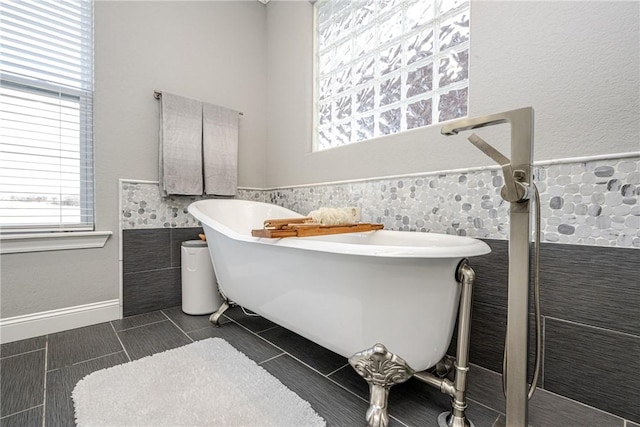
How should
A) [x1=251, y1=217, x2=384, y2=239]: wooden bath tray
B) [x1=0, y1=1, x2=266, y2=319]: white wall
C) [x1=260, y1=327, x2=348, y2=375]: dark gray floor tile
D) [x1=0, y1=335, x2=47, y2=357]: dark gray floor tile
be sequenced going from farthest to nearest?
1. [x1=0, y1=1, x2=266, y2=319]: white wall
2. [x1=0, y1=335, x2=47, y2=357]: dark gray floor tile
3. [x1=260, y1=327, x2=348, y2=375]: dark gray floor tile
4. [x1=251, y1=217, x2=384, y2=239]: wooden bath tray

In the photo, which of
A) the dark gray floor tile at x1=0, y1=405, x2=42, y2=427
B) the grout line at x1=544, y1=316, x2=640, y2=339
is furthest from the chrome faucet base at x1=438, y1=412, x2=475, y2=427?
the dark gray floor tile at x1=0, y1=405, x2=42, y2=427

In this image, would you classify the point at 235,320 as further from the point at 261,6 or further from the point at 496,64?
the point at 261,6

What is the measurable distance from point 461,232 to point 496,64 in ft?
2.44

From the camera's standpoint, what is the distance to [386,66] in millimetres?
1711

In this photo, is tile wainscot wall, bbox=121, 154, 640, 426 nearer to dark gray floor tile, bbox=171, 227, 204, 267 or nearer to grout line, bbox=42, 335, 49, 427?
grout line, bbox=42, 335, 49, 427

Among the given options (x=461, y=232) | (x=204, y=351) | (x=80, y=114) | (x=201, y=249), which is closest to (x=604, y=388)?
(x=461, y=232)

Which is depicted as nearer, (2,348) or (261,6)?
(2,348)

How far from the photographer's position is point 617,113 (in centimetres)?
96

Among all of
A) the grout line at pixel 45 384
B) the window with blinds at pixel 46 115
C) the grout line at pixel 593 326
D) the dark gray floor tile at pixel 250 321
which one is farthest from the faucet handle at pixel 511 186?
the window with blinds at pixel 46 115

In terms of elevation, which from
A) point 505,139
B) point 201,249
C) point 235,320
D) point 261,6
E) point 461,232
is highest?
point 261,6

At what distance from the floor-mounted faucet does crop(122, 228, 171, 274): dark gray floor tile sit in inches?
77.7

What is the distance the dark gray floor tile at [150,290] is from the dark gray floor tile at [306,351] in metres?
0.83

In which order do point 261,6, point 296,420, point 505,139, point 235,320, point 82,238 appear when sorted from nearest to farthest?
point 296,420
point 505,139
point 82,238
point 235,320
point 261,6

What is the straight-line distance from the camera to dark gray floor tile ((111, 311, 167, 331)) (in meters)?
1.68
